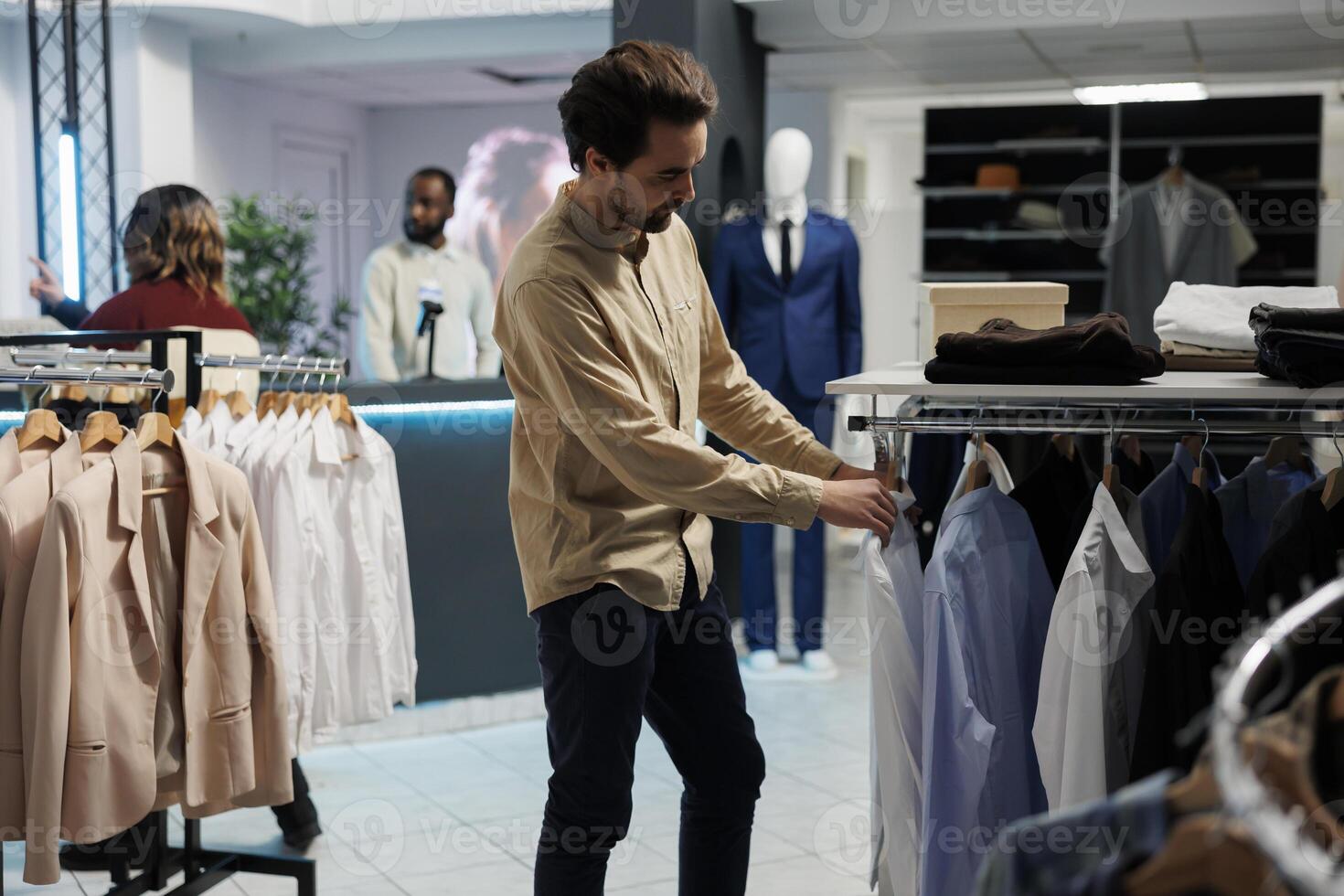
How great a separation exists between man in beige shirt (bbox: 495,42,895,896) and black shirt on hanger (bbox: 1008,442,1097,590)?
30 centimetres

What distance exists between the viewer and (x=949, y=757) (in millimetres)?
2006

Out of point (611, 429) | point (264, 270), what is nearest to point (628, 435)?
point (611, 429)

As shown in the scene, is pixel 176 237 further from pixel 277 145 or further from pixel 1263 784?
pixel 277 145

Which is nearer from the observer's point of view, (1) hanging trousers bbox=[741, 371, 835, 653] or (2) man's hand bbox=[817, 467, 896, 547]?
(2) man's hand bbox=[817, 467, 896, 547]

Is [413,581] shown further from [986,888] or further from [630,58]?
[986,888]

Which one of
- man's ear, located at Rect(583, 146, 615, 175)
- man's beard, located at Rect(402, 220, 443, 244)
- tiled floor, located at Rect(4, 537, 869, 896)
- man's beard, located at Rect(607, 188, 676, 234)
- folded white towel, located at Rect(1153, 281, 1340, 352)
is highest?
man's beard, located at Rect(402, 220, 443, 244)

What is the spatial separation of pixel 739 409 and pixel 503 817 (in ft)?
5.41

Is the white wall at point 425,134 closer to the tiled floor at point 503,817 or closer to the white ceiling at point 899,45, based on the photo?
the white ceiling at point 899,45

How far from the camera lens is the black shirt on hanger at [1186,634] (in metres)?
1.85

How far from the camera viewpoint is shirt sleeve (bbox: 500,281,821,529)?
71.9 inches

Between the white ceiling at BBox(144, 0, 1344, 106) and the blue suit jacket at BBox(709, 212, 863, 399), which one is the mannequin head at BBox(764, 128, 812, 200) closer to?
the blue suit jacket at BBox(709, 212, 863, 399)

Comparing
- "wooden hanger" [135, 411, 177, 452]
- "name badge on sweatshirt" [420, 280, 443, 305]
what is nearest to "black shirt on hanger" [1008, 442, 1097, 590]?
"wooden hanger" [135, 411, 177, 452]

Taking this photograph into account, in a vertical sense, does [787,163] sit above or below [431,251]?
above

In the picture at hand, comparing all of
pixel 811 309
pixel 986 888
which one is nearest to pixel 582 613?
pixel 986 888
